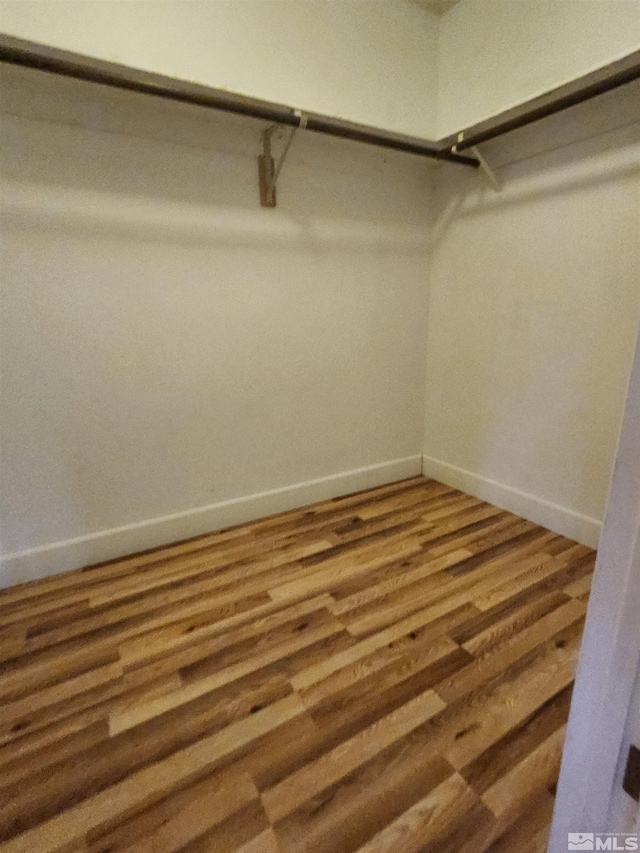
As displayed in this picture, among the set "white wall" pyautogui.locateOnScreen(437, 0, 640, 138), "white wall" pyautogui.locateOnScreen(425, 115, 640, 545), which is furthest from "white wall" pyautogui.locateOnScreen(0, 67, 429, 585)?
"white wall" pyautogui.locateOnScreen(437, 0, 640, 138)

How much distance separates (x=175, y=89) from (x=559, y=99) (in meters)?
1.47

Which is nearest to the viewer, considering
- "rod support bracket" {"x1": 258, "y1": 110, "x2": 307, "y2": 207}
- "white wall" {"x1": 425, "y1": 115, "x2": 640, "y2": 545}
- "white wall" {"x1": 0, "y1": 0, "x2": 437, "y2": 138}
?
"white wall" {"x1": 0, "y1": 0, "x2": 437, "y2": 138}

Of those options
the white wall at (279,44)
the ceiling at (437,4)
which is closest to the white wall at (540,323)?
the white wall at (279,44)

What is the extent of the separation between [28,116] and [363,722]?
2.47 m

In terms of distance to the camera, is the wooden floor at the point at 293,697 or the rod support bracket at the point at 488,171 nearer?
the wooden floor at the point at 293,697

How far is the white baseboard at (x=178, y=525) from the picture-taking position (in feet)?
6.42

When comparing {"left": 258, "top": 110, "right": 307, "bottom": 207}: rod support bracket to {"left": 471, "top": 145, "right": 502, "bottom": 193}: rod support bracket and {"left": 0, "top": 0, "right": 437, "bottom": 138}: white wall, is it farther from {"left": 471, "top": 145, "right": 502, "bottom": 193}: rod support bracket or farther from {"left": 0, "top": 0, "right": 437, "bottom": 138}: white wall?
{"left": 471, "top": 145, "right": 502, "bottom": 193}: rod support bracket

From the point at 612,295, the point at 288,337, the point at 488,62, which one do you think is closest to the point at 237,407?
the point at 288,337

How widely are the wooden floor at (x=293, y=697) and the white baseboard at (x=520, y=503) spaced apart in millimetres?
108

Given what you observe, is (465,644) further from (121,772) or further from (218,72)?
(218,72)

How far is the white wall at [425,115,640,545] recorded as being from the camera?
Result: 75.6 inches

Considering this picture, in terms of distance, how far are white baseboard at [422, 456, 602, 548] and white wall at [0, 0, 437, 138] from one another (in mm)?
2092

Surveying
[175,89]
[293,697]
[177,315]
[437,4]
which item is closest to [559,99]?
[437,4]

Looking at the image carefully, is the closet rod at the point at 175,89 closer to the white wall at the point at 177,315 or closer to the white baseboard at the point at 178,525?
the white wall at the point at 177,315
